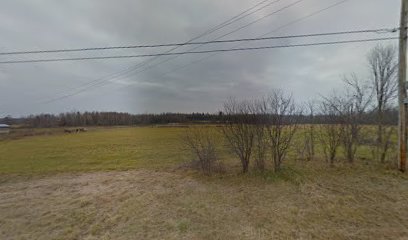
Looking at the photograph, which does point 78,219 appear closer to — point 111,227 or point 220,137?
point 111,227

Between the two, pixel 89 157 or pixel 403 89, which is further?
pixel 89 157

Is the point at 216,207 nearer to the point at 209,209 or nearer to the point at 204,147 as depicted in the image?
the point at 209,209

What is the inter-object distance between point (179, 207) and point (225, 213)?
1157 millimetres

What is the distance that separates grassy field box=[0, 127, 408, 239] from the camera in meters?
4.12

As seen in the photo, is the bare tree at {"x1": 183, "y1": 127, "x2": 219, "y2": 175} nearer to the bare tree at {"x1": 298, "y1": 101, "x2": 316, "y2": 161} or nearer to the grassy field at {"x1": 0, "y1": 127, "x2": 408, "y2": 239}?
the grassy field at {"x1": 0, "y1": 127, "x2": 408, "y2": 239}

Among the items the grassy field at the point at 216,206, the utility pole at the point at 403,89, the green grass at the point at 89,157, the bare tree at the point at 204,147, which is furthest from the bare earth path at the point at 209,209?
the green grass at the point at 89,157

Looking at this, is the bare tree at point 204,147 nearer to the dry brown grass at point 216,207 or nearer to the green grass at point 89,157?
the dry brown grass at point 216,207

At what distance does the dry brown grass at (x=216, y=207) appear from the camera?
4.11m

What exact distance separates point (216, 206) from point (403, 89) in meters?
7.90

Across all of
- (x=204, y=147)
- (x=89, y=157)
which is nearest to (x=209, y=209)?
(x=204, y=147)

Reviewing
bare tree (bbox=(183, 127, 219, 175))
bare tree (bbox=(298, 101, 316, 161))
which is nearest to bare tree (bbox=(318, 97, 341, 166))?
bare tree (bbox=(298, 101, 316, 161))

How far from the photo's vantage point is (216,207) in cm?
527

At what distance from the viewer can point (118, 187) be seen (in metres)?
7.34

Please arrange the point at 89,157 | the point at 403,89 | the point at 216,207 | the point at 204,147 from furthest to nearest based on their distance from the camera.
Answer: the point at 89,157 < the point at 204,147 < the point at 403,89 < the point at 216,207
